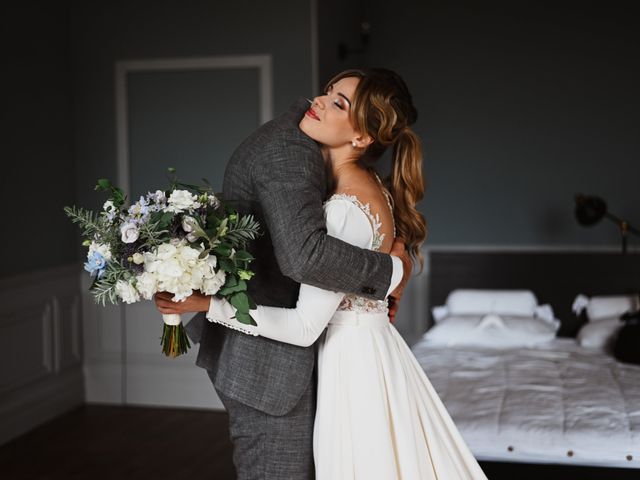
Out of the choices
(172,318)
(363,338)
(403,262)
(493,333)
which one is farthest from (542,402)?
(172,318)

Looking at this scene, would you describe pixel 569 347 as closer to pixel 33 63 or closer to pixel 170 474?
pixel 170 474

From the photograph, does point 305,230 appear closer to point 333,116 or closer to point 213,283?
point 213,283

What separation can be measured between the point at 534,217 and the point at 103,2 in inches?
122

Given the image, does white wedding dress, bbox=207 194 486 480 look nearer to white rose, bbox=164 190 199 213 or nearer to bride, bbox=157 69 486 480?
bride, bbox=157 69 486 480

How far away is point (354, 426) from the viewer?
1.98 m

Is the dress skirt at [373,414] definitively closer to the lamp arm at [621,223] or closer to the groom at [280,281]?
the groom at [280,281]

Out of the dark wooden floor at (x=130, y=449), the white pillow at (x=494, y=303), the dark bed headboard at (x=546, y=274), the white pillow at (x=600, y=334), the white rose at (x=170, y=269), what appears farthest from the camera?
the dark bed headboard at (x=546, y=274)

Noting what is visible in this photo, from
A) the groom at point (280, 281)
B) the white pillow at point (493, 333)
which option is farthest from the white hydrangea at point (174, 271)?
the white pillow at point (493, 333)

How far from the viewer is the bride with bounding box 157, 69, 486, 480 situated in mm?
1946

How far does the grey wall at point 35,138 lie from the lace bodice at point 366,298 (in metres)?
2.82

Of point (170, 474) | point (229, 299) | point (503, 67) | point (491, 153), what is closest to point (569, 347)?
point (491, 153)

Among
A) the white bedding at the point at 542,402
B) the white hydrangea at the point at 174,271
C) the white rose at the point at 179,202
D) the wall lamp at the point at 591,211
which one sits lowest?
the white bedding at the point at 542,402

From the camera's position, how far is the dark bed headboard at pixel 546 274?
5199 mm

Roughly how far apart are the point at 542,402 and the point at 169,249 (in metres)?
2.23
